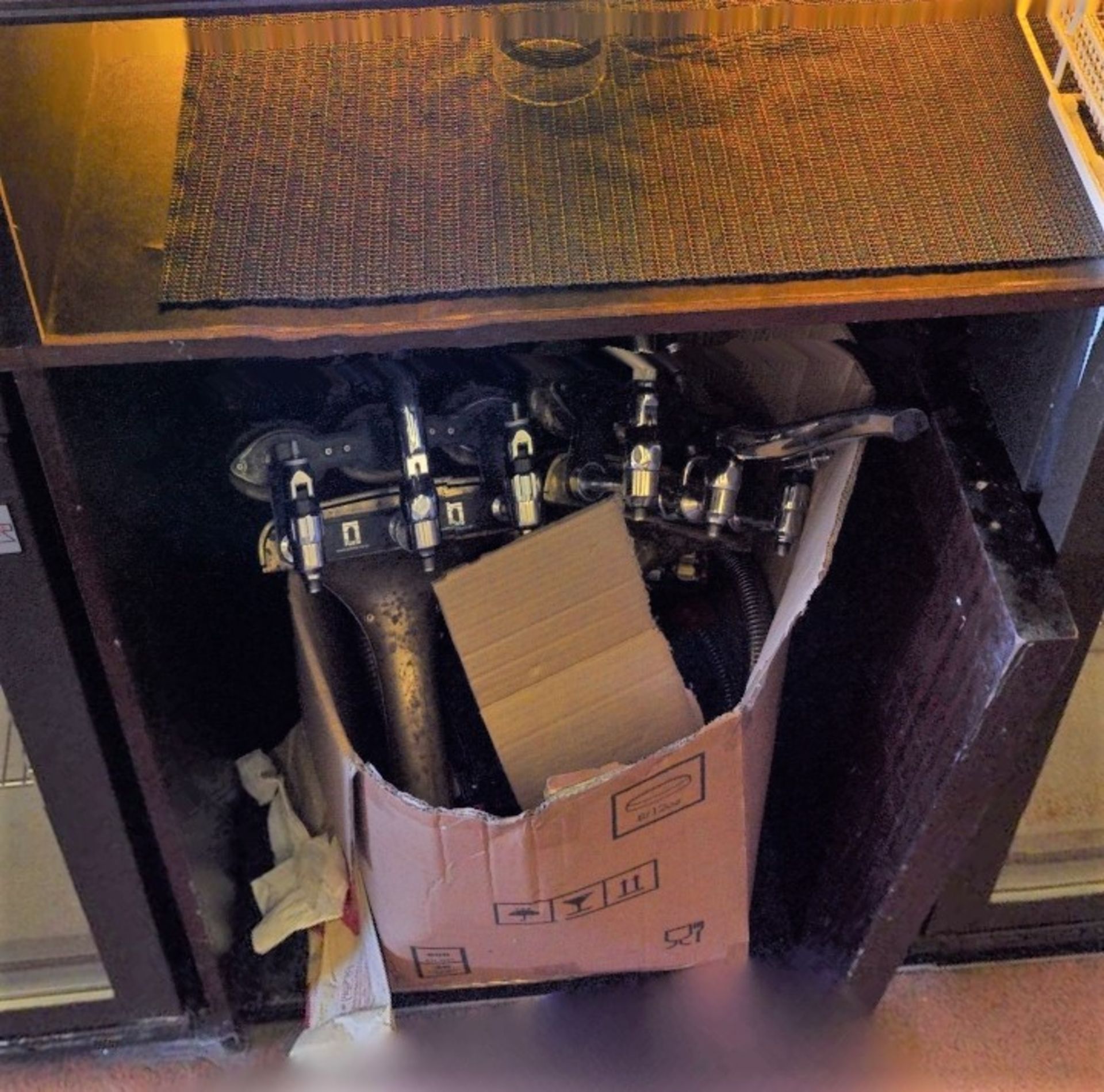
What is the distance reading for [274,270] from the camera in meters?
0.82

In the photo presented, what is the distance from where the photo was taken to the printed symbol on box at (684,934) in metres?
1.18

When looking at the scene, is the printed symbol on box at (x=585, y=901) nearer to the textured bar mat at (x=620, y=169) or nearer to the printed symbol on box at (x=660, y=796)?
the printed symbol on box at (x=660, y=796)

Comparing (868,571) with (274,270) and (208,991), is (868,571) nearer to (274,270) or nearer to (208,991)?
(274,270)

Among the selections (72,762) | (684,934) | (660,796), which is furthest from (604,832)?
(72,762)

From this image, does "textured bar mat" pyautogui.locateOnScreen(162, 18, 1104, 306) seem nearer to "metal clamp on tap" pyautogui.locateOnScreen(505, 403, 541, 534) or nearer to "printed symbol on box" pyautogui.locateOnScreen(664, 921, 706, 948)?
"metal clamp on tap" pyautogui.locateOnScreen(505, 403, 541, 534)

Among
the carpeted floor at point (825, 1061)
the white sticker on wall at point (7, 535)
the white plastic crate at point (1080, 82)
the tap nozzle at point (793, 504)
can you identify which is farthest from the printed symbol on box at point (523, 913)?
the white plastic crate at point (1080, 82)

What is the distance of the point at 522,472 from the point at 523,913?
0.39 m

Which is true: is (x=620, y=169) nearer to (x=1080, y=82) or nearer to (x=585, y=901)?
(x=1080, y=82)

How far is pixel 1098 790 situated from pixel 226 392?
3.15ft

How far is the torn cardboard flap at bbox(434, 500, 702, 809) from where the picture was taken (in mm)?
1072

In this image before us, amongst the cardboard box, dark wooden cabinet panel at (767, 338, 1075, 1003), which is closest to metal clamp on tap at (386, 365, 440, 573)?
the cardboard box

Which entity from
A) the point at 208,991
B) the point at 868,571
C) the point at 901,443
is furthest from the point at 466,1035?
the point at 901,443

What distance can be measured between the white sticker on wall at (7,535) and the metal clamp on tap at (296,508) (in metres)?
0.23

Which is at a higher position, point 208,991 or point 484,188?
point 484,188
